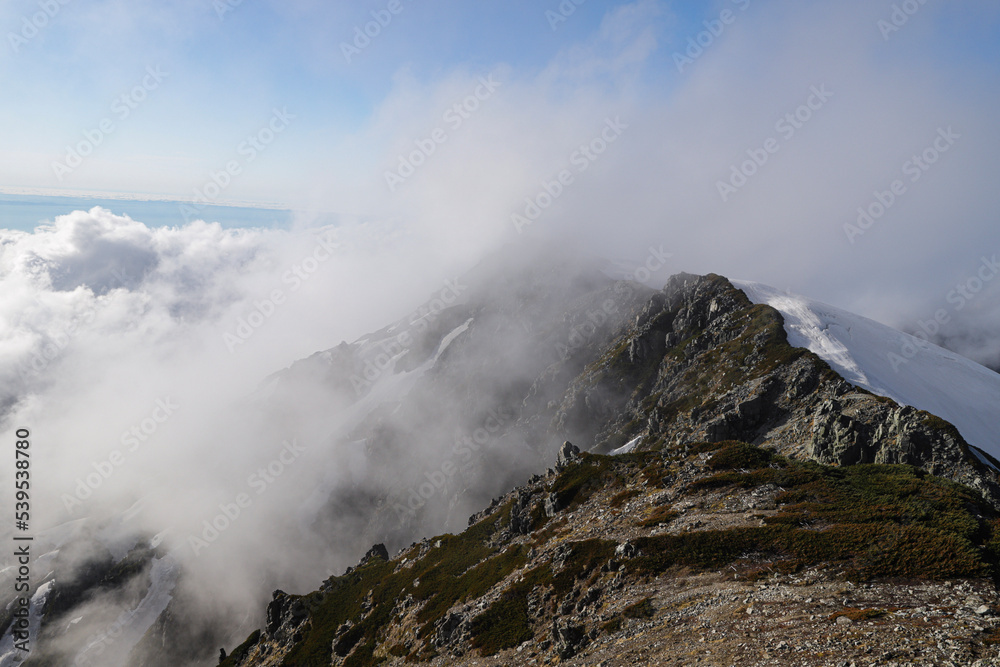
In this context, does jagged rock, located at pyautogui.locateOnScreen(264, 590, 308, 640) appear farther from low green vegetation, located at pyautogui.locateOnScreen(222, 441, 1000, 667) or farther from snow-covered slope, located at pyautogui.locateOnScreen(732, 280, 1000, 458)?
snow-covered slope, located at pyautogui.locateOnScreen(732, 280, 1000, 458)

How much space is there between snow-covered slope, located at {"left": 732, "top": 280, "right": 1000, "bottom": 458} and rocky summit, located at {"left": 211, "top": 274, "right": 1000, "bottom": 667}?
891 cm

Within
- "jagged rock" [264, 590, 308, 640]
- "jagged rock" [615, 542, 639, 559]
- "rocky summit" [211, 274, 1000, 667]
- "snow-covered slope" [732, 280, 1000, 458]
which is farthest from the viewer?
"snow-covered slope" [732, 280, 1000, 458]

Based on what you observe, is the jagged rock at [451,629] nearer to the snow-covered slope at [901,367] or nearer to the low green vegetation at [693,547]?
the low green vegetation at [693,547]

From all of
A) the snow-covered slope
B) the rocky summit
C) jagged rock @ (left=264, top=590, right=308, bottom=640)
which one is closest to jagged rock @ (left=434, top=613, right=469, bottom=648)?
the rocky summit

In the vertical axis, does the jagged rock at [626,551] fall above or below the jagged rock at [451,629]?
above

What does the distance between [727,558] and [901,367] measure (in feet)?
305

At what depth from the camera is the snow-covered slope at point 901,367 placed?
8006 centimetres

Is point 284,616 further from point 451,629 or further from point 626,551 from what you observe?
point 626,551

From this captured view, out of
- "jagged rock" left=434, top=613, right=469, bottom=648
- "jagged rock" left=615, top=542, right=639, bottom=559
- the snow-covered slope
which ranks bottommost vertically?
the snow-covered slope

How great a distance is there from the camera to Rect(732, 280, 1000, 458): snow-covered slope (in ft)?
263

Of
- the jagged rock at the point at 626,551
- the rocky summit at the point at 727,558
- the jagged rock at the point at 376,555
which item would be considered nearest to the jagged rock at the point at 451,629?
the rocky summit at the point at 727,558

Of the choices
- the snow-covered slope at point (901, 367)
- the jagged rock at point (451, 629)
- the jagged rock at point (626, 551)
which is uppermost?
the jagged rock at point (626, 551)

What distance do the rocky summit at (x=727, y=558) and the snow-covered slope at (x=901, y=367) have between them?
8.91 metres

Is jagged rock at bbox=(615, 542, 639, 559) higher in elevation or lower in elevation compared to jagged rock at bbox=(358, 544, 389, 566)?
higher
